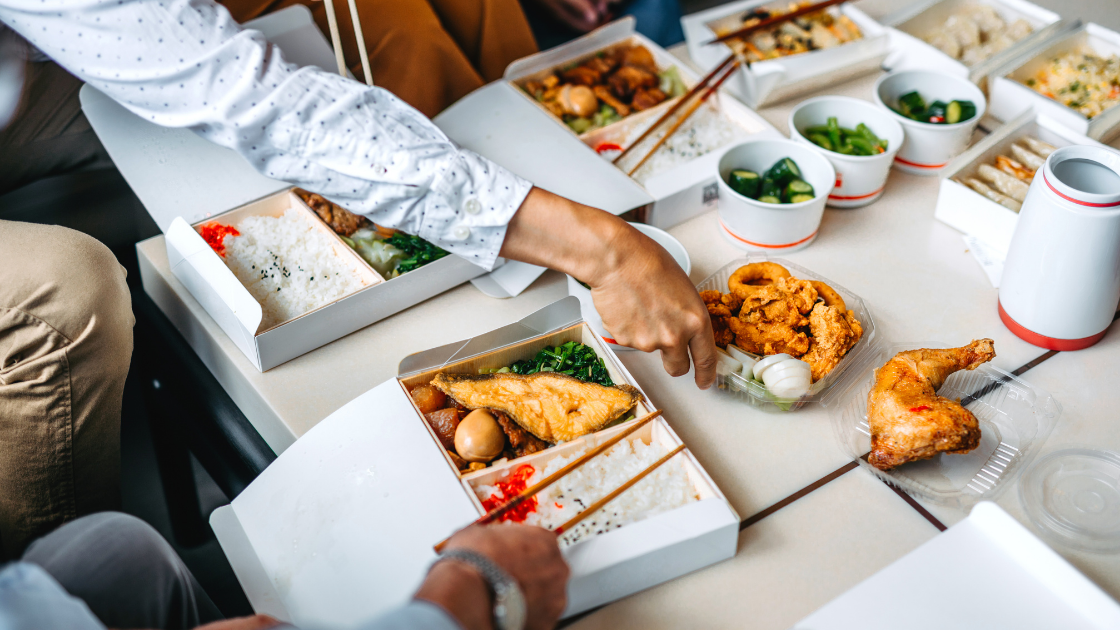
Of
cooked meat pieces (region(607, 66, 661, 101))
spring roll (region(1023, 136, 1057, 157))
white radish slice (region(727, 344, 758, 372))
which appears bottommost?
white radish slice (region(727, 344, 758, 372))

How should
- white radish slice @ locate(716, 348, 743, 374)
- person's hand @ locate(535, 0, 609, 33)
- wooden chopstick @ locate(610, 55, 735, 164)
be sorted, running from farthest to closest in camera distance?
person's hand @ locate(535, 0, 609, 33) → wooden chopstick @ locate(610, 55, 735, 164) → white radish slice @ locate(716, 348, 743, 374)

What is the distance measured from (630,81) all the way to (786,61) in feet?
1.34

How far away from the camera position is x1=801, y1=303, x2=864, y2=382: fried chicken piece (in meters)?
1.23

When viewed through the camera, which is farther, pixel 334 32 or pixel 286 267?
pixel 334 32

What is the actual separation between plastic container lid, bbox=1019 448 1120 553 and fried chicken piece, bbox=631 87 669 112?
3.95 feet

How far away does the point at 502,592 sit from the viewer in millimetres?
784

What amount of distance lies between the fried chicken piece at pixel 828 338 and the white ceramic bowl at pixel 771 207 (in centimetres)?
28

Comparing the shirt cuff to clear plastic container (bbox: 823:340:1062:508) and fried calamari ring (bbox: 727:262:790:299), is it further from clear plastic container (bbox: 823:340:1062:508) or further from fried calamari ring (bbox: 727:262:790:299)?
clear plastic container (bbox: 823:340:1062:508)

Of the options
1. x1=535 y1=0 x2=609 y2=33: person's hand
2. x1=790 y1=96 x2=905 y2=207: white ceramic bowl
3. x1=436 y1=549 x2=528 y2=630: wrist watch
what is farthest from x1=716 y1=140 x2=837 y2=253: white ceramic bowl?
x1=535 y1=0 x2=609 y2=33: person's hand

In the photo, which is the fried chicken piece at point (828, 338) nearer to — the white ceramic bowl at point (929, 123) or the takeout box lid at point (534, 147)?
the takeout box lid at point (534, 147)

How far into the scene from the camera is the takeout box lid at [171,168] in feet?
4.87

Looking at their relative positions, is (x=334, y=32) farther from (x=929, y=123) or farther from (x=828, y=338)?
(x=929, y=123)

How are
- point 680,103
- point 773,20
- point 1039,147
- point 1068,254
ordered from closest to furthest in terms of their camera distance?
1. point 1068,254
2. point 1039,147
3. point 680,103
4. point 773,20

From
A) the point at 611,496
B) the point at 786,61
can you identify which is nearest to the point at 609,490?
the point at 611,496
